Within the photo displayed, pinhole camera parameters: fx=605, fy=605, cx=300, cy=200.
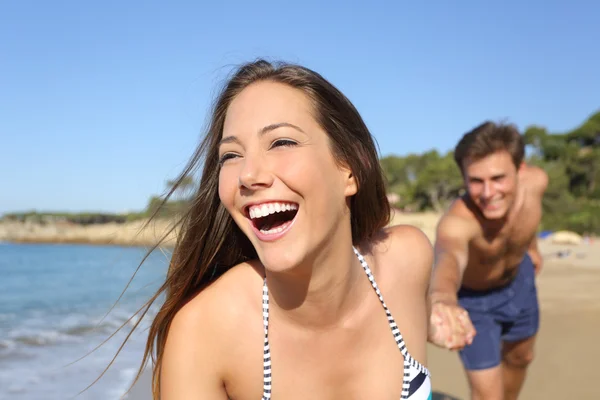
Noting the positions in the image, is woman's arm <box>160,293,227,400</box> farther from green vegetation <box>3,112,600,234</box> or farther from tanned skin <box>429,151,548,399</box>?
green vegetation <box>3,112,600,234</box>

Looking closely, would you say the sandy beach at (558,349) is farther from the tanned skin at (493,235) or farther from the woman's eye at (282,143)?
the tanned skin at (493,235)

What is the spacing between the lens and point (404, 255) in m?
2.76

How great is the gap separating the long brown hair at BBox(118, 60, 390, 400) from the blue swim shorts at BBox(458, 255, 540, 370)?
2.45m

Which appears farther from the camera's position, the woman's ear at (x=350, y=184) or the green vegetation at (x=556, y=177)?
the green vegetation at (x=556, y=177)

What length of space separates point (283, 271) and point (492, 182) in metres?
2.68

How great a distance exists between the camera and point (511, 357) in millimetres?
5000

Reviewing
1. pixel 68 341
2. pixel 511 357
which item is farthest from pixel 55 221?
pixel 511 357

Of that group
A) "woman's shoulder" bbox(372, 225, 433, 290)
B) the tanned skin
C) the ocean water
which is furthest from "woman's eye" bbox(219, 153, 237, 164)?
the tanned skin

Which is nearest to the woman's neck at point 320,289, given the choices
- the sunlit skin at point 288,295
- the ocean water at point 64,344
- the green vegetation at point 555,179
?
the sunlit skin at point 288,295

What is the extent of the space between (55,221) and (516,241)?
323 ft

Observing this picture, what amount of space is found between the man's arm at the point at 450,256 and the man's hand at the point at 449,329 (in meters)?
0.19

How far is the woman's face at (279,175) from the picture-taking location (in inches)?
82.1

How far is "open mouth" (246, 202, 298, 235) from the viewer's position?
211 centimetres

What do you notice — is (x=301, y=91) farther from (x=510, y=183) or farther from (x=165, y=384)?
(x=510, y=183)
